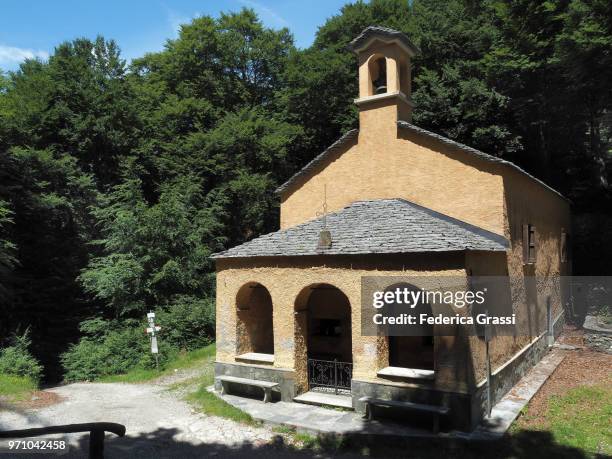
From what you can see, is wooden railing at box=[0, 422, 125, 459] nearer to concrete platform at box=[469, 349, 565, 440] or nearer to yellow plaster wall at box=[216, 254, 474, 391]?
yellow plaster wall at box=[216, 254, 474, 391]

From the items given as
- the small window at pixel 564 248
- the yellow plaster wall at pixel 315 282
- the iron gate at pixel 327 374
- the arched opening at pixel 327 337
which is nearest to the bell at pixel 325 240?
the yellow plaster wall at pixel 315 282

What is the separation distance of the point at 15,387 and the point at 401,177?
12.8 meters

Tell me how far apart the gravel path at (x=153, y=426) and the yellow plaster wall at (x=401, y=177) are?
751cm

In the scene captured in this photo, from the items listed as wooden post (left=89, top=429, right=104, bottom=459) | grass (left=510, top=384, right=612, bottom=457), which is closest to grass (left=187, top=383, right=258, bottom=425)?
grass (left=510, top=384, right=612, bottom=457)

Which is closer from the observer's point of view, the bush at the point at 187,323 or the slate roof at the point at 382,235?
the slate roof at the point at 382,235

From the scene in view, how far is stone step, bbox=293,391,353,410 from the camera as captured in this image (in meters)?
11.0

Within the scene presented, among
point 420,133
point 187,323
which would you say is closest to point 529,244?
point 420,133

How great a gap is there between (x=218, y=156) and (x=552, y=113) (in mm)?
18067

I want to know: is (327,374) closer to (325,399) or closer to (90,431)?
(325,399)

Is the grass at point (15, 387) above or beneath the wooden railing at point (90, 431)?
beneath

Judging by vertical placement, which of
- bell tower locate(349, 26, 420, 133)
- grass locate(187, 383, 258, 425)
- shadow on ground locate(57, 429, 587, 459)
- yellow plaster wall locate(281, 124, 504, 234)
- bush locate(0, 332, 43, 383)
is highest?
bell tower locate(349, 26, 420, 133)

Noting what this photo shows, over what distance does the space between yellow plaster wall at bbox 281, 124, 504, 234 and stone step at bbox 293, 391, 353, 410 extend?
5.89 metres

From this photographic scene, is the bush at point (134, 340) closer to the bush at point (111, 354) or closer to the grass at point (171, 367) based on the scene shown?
the bush at point (111, 354)

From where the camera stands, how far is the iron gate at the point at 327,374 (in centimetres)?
1236
